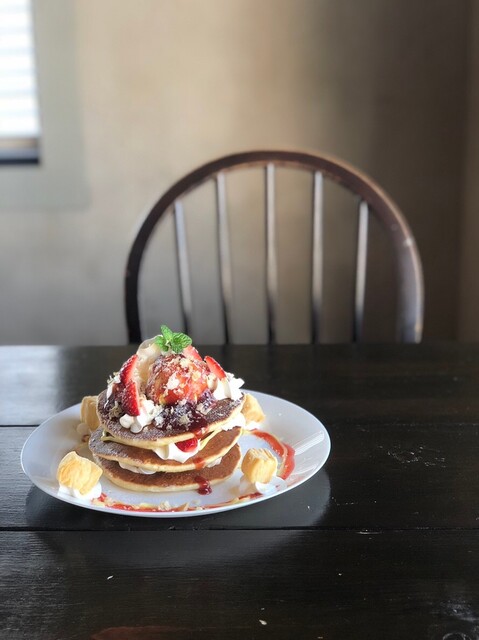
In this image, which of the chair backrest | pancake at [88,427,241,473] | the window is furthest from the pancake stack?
the window

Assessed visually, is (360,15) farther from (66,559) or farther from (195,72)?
(66,559)

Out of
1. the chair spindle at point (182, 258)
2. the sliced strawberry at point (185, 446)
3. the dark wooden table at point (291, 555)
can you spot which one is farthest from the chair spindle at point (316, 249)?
the sliced strawberry at point (185, 446)

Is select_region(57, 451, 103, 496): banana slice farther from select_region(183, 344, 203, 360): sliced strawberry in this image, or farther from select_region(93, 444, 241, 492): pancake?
select_region(183, 344, 203, 360): sliced strawberry

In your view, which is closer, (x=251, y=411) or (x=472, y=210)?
(x=251, y=411)

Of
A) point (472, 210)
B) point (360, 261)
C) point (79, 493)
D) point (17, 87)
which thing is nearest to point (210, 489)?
point (79, 493)

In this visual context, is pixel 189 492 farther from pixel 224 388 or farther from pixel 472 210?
pixel 472 210

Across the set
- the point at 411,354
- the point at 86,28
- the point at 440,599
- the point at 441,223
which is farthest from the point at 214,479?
the point at 86,28

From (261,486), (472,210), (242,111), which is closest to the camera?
(261,486)
